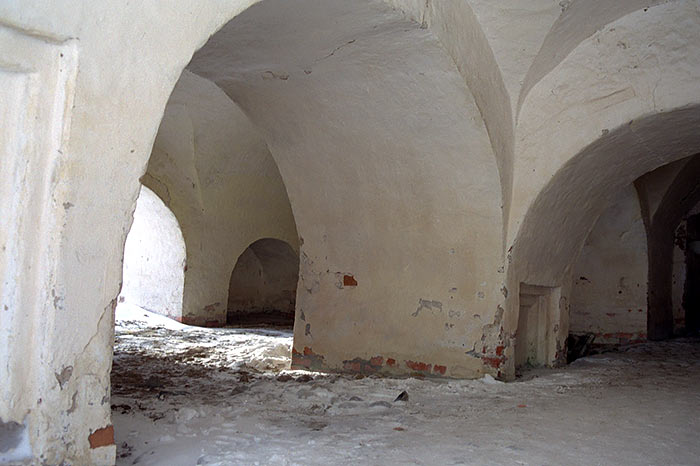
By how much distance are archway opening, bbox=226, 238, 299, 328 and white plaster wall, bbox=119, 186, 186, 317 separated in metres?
1.63

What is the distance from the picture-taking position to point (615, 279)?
8430mm

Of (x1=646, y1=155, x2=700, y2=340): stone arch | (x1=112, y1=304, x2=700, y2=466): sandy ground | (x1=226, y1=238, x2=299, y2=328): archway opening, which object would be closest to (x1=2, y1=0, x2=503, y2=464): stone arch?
(x1=112, y1=304, x2=700, y2=466): sandy ground

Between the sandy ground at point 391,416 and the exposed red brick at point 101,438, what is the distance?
56 centimetres

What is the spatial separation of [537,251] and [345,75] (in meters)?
2.27

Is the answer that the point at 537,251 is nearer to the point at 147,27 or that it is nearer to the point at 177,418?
the point at 177,418

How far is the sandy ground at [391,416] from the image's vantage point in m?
2.82

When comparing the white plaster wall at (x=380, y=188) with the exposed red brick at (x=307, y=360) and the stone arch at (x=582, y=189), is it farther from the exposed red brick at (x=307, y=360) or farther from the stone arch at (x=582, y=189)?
the stone arch at (x=582, y=189)

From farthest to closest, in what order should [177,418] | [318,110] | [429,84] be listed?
[318,110], [429,84], [177,418]

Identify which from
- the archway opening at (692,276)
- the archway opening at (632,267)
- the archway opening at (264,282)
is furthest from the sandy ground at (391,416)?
the archway opening at (264,282)

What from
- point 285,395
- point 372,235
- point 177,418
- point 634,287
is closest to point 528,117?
point 372,235

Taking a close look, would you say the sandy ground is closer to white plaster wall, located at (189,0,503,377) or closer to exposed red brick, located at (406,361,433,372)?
exposed red brick, located at (406,361,433,372)

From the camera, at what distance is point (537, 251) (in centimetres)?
521

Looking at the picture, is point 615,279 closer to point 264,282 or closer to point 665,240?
point 665,240

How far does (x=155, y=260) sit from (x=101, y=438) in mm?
8179
